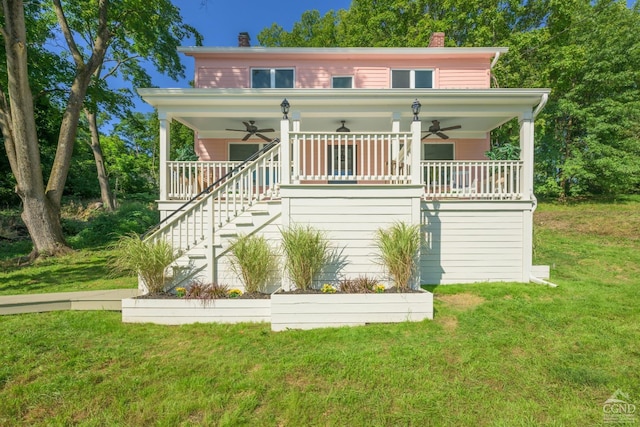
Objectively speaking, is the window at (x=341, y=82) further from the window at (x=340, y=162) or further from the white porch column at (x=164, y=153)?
the white porch column at (x=164, y=153)

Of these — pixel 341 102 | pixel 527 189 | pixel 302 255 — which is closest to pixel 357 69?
pixel 341 102

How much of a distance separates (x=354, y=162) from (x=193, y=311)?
11.3 feet

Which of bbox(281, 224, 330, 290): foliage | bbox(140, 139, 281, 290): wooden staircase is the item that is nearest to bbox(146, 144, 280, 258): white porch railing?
bbox(140, 139, 281, 290): wooden staircase

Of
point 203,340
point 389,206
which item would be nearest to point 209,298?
point 203,340

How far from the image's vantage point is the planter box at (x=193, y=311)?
13.2 feet

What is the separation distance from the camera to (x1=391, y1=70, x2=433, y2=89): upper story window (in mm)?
9477

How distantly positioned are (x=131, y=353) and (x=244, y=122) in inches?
249

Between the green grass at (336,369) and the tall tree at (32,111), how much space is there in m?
5.17

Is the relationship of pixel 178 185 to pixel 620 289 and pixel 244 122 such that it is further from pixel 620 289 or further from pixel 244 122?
pixel 620 289

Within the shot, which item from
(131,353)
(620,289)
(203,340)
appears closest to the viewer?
(131,353)

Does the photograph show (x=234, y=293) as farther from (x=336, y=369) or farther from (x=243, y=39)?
(x=243, y=39)

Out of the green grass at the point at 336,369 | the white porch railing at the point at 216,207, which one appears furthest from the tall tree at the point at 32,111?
the white porch railing at the point at 216,207

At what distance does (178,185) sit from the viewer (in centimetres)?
627

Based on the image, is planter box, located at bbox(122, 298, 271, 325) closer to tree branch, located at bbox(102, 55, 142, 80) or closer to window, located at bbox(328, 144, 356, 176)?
window, located at bbox(328, 144, 356, 176)
